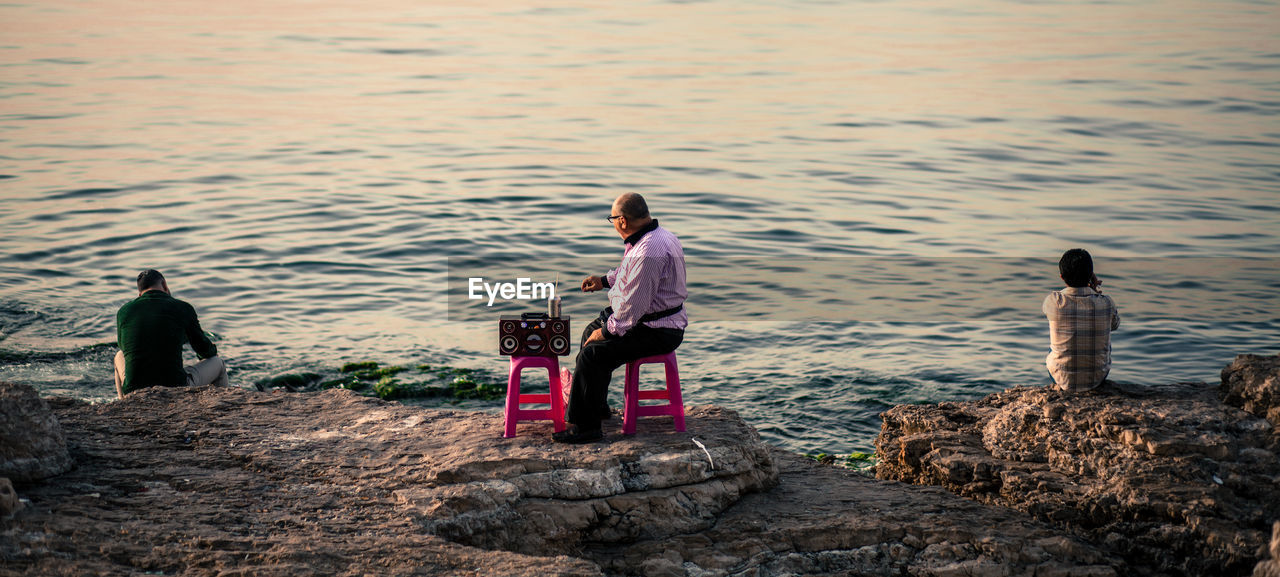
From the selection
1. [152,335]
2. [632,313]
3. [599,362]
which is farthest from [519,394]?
[152,335]

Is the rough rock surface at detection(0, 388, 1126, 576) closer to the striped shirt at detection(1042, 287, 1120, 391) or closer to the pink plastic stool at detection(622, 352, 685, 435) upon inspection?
the pink plastic stool at detection(622, 352, 685, 435)

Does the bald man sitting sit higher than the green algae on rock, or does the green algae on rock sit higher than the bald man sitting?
the bald man sitting

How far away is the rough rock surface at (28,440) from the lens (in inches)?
237

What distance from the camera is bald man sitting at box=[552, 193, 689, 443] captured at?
6.61 m

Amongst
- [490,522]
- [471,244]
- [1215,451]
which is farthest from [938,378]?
[471,244]

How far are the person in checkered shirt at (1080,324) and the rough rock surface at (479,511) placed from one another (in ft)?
3.46

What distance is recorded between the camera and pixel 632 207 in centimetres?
664

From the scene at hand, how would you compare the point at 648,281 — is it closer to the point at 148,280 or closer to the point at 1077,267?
the point at 1077,267

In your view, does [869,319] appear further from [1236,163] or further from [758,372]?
[1236,163]

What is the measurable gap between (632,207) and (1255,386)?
3.82 metres

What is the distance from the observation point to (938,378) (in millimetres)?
12047

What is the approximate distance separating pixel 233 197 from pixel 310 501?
1679cm

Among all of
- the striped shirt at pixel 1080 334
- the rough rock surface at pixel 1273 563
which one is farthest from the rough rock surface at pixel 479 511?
the striped shirt at pixel 1080 334

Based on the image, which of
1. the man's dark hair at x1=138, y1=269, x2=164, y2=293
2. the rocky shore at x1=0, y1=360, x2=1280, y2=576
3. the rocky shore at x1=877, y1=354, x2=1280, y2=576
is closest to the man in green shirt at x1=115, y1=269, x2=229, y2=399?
the man's dark hair at x1=138, y1=269, x2=164, y2=293
